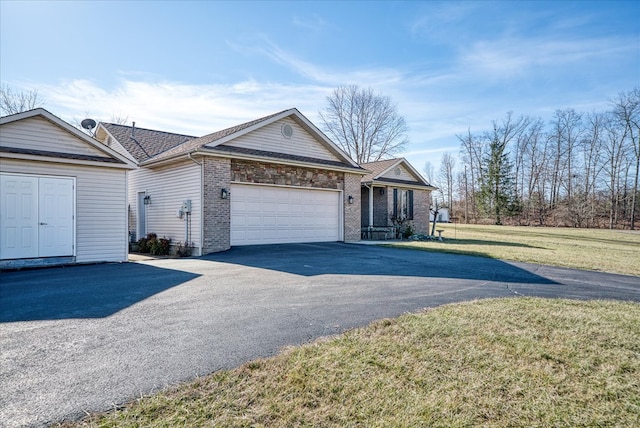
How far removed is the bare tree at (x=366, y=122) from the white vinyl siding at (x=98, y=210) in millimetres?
27866

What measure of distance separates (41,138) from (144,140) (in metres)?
6.80

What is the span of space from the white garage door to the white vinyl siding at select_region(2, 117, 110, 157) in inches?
185

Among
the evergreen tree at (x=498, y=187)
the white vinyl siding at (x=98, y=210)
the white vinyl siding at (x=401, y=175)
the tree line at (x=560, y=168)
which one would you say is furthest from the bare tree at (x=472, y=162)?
the white vinyl siding at (x=98, y=210)

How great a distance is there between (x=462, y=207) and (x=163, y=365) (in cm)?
4878

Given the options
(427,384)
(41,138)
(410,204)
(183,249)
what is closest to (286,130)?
(183,249)

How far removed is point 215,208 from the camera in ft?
39.1

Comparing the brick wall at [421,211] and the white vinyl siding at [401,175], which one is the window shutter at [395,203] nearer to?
the white vinyl siding at [401,175]

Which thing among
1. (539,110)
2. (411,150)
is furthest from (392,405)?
(539,110)

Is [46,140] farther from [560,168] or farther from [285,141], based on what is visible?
[560,168]

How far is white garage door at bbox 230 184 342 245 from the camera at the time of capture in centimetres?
1287

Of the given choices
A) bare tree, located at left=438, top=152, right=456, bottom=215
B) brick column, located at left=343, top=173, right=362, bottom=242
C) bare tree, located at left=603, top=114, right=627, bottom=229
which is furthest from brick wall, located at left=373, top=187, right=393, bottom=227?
bare tree, located at left=438, top=152, right=456, bottom=215

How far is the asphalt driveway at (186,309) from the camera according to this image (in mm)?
3104

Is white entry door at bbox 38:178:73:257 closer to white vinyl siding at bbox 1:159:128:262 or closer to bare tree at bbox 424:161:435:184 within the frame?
white vinyl siding at bbox 1:159:128:262

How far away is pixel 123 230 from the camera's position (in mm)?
11203
